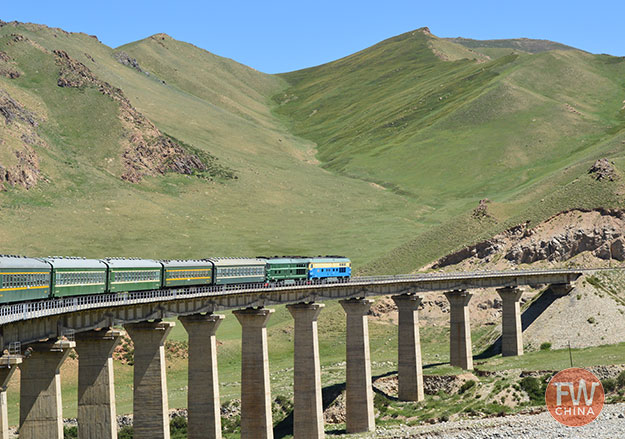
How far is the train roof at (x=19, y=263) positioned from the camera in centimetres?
5034

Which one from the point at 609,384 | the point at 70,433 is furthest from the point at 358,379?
the point at 70,433

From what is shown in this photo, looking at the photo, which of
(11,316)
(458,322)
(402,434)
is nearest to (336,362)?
(458,322)

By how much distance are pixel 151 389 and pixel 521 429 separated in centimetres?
3039

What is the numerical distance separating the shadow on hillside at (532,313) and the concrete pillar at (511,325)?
119 inches

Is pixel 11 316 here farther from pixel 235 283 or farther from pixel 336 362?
pixel 336 362

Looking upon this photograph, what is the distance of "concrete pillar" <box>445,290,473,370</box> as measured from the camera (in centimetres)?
10981

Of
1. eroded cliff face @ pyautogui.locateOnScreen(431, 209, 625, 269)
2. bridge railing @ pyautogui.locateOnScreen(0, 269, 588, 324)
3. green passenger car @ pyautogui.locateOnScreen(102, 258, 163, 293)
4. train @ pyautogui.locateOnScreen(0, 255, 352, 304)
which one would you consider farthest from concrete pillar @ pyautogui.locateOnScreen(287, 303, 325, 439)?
eroded cliff face @ pyautogui.locateOnScreen(431, 209, 625, 269)

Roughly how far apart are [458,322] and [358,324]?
20.0 meters

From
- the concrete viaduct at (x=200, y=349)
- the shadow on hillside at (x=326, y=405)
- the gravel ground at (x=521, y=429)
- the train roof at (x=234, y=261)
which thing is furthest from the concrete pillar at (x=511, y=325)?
the train roof at (x=234, y=261)

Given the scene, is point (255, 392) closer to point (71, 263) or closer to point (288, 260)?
point (288, 260)

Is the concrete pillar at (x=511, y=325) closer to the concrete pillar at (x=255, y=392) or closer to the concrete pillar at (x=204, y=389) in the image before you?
the concrete pillar at (x=255, y=392)

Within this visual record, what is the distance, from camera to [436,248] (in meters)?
172

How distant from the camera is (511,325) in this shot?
4609 inches

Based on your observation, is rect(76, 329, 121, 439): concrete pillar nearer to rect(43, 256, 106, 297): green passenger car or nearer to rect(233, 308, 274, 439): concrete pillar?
rect(43, 256, 106, 297): green passenger car
